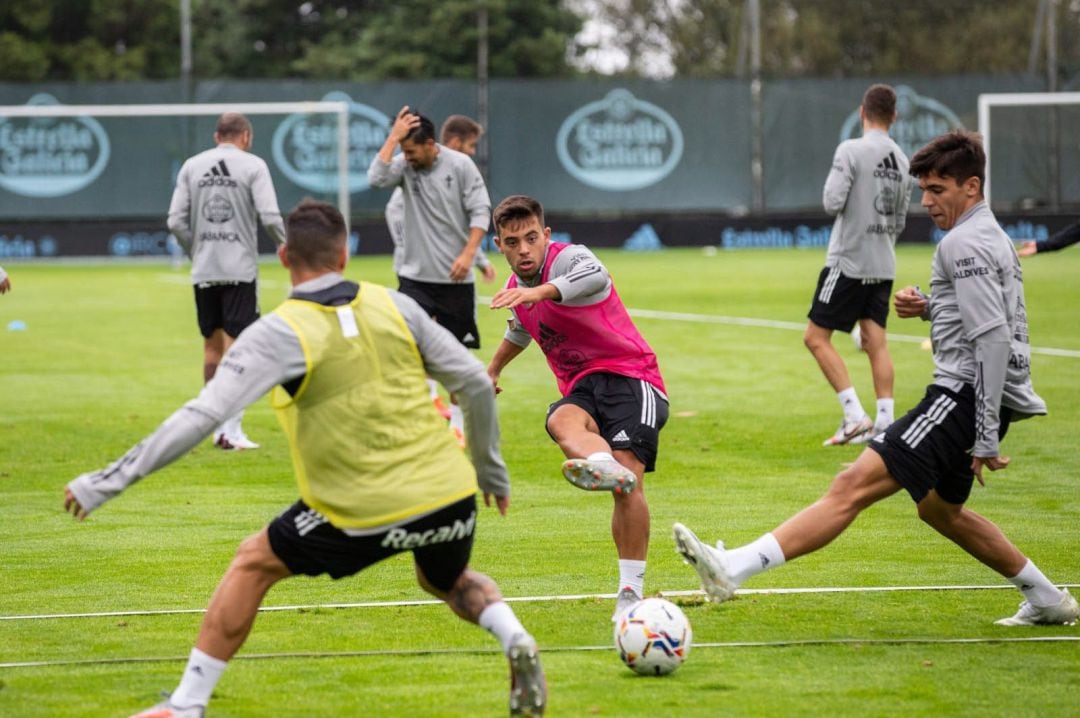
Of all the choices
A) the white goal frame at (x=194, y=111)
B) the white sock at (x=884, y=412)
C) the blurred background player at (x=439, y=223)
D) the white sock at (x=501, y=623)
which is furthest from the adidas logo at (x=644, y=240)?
the white sock at (x=501, y=623)

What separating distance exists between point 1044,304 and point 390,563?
1533 centimetres

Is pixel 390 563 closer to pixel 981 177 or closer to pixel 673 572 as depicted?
pixel 673 572

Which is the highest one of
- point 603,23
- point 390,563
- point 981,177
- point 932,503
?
point 603,23

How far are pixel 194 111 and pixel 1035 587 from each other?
88.0ft

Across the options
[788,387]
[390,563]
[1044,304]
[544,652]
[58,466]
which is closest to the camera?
[544,652]

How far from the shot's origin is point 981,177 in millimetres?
6570

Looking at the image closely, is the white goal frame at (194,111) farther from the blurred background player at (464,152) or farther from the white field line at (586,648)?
the white field line at (586,648)

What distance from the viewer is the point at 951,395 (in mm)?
6516

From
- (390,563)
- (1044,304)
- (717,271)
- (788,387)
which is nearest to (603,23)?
(717,271)

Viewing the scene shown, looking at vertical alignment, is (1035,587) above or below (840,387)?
below

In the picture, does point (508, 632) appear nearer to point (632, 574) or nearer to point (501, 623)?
point (501, 623)

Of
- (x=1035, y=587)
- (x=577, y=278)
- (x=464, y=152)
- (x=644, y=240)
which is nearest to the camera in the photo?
(x=1035, y=587)

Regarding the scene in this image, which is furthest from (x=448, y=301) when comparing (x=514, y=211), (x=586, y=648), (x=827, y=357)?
(x=586, y=648)

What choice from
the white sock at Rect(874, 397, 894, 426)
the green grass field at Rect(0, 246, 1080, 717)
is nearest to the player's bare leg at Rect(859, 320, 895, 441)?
the white sock at Rect(874, 397, 894, 426)
